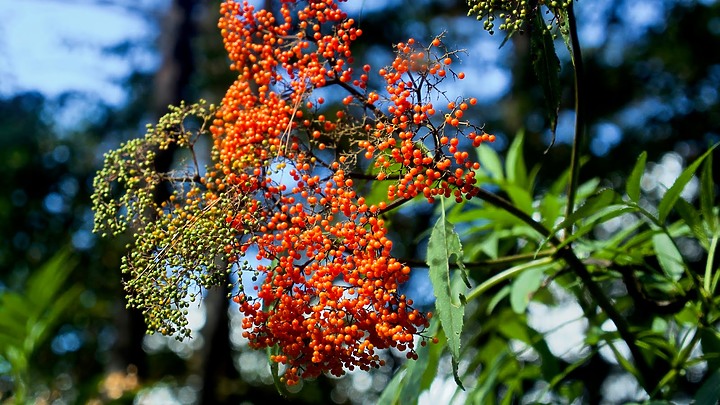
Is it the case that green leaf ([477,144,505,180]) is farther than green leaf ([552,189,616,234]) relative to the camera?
Yes

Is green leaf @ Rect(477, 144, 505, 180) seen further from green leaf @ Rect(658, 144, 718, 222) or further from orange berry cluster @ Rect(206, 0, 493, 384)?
orange berry cluster @ Rect(206, 0, 493, 384)

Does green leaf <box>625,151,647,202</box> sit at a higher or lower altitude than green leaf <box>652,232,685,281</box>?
higher

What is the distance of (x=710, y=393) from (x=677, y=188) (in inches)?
16.7

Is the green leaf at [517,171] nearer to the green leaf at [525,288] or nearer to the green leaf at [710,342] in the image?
the green leaf at [525,288]

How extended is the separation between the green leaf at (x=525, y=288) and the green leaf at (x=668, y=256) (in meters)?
0.29

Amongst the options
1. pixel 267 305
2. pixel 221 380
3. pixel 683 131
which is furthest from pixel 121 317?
pixel 267 305

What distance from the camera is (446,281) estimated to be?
1.17 m

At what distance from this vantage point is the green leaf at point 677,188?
61.7 inches

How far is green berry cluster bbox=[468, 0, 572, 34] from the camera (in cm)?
119

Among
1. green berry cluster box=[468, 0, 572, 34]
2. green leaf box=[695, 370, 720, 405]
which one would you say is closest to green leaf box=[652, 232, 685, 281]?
green leaf box=[695, 370, 720, 405]

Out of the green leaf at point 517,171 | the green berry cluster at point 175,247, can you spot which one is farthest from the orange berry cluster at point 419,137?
the green leaf at point 517,171

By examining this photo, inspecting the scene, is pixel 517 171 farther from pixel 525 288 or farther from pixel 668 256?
pixel 668 256

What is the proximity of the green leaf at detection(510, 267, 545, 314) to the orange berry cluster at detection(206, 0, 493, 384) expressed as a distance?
82cm

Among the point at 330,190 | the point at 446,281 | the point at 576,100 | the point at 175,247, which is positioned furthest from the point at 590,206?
the point at 175,247
